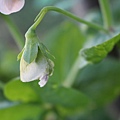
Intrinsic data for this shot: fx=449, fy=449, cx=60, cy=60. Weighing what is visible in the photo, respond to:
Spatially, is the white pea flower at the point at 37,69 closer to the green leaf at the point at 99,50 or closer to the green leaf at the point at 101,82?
the green leaf at the point at 99,50

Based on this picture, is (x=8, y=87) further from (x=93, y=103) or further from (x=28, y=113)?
(x=93, y=103)

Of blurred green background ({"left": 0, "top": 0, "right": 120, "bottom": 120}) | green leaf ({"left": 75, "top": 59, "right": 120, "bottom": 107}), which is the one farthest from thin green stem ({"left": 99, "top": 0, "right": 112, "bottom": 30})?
green leaf ({"left": 75, "top": 59, "right": 120, "bottom": 107})

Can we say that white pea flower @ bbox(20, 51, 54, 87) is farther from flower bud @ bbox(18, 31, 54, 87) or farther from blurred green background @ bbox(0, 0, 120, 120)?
blurred green background @ bbox(0, 0, 120, 120)

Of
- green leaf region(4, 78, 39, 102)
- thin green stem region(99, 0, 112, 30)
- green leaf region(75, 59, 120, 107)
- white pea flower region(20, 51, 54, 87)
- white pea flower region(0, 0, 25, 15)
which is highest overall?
white pea flower region(0, 0, 25, 15)

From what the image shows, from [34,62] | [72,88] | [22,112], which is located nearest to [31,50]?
[34,62]

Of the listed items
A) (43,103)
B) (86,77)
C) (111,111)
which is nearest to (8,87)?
(43,103)

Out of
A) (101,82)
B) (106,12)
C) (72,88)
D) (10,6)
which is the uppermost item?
(10,6)

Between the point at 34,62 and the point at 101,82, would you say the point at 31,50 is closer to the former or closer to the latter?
the point at 34,62
